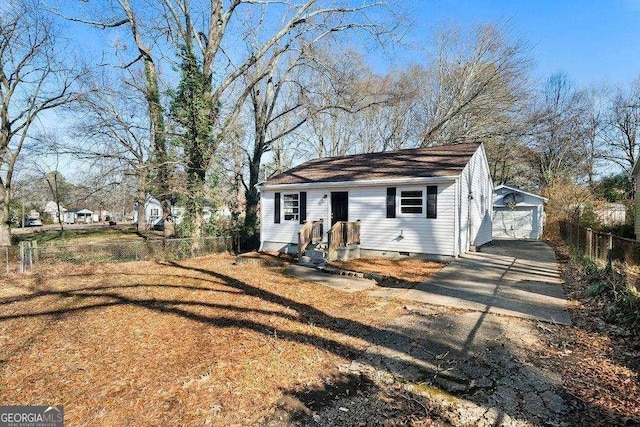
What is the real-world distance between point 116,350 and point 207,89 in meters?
12.4

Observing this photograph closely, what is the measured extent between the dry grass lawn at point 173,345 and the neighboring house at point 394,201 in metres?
5.12

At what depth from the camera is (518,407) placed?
304 cm

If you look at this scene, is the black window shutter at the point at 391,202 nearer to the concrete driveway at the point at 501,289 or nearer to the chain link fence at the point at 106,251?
the concrete driveway at the point at 501,289

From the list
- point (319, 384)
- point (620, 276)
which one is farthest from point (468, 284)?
point (319, 384)

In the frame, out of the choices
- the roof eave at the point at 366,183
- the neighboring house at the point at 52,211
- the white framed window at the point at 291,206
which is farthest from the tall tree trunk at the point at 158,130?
the neighboring house at the point at 52,211

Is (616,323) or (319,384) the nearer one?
(319,384)

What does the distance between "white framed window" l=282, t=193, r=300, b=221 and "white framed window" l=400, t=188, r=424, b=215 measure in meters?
4.51

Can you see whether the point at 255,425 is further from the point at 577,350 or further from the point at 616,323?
the point at 616,323

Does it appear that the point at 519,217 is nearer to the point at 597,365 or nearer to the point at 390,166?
the point at 390,166

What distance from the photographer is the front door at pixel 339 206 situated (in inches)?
516

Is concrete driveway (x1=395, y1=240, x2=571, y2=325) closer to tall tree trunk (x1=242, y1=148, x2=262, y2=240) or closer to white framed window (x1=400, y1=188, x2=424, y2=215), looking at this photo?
white framed window (x1=400, y1=188, x2=424, y2=215)

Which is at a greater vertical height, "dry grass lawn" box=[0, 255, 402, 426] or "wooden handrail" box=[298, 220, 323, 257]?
"wooden handrail" box=[298, 220, 323, 257]

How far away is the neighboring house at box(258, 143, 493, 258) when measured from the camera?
11.2m

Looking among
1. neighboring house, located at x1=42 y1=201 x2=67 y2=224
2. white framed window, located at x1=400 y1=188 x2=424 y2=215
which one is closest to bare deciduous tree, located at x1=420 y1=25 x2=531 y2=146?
white framed window, located at x1=400 y1=188 x2=424 y2=215
